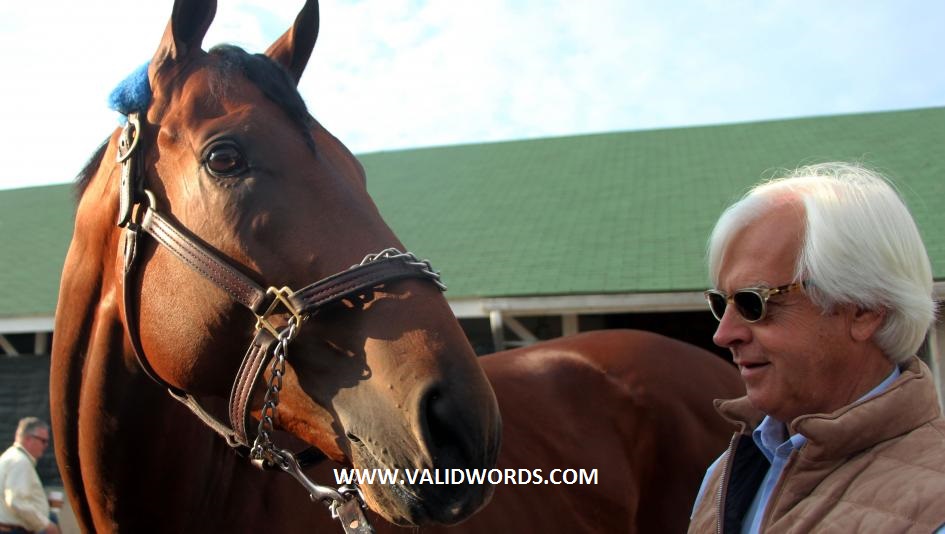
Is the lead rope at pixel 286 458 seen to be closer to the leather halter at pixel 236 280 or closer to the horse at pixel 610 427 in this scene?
the leather halter at pixel 236 280

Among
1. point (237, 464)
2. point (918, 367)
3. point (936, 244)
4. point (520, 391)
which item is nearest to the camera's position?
point (918, 367)

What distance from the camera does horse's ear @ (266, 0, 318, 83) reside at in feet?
7.61

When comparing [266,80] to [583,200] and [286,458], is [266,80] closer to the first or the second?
[286,458]

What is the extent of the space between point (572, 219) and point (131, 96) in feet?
27.7

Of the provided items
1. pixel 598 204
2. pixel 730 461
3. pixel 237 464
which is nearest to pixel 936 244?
pixel 598 204

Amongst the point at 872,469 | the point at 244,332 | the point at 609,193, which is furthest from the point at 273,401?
the point at 609,193

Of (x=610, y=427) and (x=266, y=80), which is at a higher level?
(x=266, y=80)

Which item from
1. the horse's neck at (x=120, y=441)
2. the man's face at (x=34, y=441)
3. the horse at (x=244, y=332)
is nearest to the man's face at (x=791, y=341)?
the horse at (x=244, y=332)

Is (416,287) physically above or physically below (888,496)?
above

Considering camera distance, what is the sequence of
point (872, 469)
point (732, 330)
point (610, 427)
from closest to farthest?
point (872, 469), point (732, 330), point (610, 427)

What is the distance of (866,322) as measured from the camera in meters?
1.41

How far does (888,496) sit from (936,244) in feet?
24.6

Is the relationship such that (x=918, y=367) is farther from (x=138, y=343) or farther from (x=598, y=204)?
(x=598, y=204)

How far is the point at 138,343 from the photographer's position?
6.38 ft
